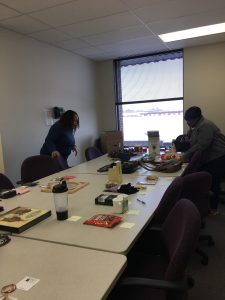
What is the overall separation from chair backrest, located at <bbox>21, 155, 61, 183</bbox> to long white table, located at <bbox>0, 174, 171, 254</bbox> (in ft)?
2.84

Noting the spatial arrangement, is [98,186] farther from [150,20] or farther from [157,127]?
[157,127]

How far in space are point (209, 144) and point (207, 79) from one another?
2204mm

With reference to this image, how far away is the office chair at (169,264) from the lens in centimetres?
114

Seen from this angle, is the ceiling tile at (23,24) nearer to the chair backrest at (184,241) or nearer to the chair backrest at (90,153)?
the chair backrest at (90,153)

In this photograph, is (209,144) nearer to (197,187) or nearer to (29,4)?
(197,187)

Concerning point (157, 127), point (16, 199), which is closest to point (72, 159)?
point (157, 127)

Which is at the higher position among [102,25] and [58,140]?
[102,25]

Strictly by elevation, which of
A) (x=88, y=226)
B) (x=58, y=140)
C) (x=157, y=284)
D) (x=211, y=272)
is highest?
(x=58, y=140)

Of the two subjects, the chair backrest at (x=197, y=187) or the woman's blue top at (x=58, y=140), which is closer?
the chair backrest at (x=197, y=187)

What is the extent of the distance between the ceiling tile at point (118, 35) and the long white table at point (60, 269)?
3.46m

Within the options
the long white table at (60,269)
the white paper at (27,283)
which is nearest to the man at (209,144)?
the long white table at (60,269)

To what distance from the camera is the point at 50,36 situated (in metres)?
4.04

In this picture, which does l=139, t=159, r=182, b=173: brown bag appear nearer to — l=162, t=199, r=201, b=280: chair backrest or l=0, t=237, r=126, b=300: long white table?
l=162, t=199, r=201, b=280: chair backrest

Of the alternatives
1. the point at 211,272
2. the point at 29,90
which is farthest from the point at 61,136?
the point at 211,272
